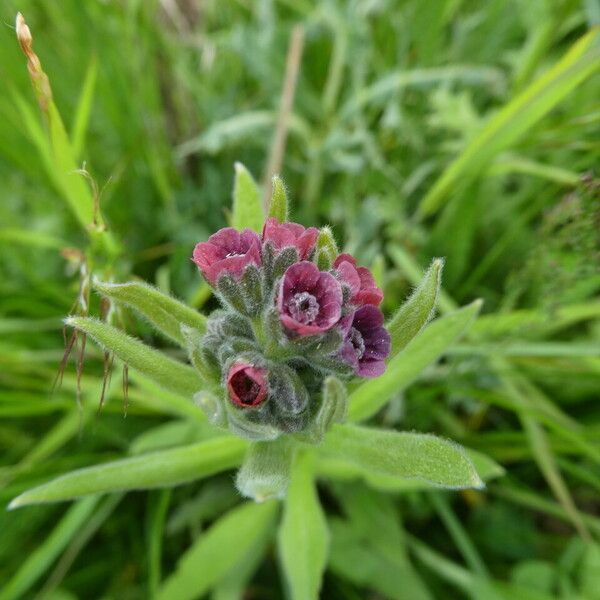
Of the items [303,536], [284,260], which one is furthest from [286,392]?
[303,536]

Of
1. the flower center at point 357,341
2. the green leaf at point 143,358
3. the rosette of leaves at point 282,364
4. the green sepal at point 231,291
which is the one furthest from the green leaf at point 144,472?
the flower center at point 357,341

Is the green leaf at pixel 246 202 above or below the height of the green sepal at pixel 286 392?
above

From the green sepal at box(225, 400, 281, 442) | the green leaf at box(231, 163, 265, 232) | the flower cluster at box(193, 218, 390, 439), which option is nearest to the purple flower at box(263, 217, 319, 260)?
the flower cluster at box(193, 218, 390, 439)

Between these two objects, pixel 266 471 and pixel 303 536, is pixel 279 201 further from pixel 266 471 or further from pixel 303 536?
pixel 303 536

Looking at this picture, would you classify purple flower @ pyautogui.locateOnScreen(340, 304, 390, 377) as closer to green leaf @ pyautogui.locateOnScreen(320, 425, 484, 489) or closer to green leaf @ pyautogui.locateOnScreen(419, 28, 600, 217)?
green leaf @ pyautogui.locateOnScreen(320, 425, 484, 489)

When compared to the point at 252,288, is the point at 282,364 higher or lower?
lower

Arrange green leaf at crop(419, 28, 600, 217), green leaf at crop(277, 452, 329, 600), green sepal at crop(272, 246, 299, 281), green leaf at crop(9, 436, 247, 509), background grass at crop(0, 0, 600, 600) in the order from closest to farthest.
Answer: green sepal at crop(272, 246, 299, 281) < green leaf at crop(9, 436, 247, 509) < green leaf at crop(277, 452, 329, 600) < green leaf at crop(419, 28, 600, 217) < background grass at crop(0, 0, 600, 600)

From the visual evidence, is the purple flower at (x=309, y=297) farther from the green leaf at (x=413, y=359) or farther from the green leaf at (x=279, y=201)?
the green leaf at (x=413, y=359)
